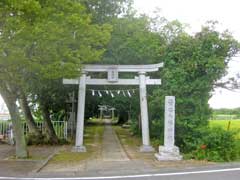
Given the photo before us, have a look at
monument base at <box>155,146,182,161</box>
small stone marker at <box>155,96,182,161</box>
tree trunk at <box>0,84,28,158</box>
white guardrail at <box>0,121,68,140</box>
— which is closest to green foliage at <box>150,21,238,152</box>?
small stone marker at <box>155,96,182,161</box>

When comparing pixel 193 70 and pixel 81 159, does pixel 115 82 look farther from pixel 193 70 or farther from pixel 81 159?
pixel 81 159

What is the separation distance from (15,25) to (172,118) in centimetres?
620

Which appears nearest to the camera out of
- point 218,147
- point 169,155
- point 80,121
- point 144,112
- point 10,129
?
point 169,155

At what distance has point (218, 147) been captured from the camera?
45.5ft

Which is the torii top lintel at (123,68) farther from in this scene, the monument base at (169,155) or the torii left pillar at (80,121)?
the monument base at (169,155)

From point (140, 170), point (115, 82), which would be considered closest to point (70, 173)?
point (140, 170)

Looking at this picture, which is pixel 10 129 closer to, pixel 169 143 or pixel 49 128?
pixel 49 128

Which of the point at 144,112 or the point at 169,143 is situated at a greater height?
the point at 144,112

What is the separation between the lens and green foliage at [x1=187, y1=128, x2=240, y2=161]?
1365cm

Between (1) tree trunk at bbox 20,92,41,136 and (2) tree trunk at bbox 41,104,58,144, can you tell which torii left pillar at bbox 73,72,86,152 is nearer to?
(2) tree trunk at bbox 41,104,58,144

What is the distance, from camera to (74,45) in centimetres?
1330

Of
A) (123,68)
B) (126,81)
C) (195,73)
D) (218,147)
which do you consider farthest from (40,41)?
(195,73)

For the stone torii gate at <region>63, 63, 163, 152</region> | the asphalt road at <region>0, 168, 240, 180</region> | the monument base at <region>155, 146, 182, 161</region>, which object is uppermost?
the stone torii gate at <region>63, 63, 163, 152</region>

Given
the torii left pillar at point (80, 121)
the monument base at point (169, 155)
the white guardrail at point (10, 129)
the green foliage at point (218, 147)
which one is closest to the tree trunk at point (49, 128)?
the white guardrail at point (10, 129)
